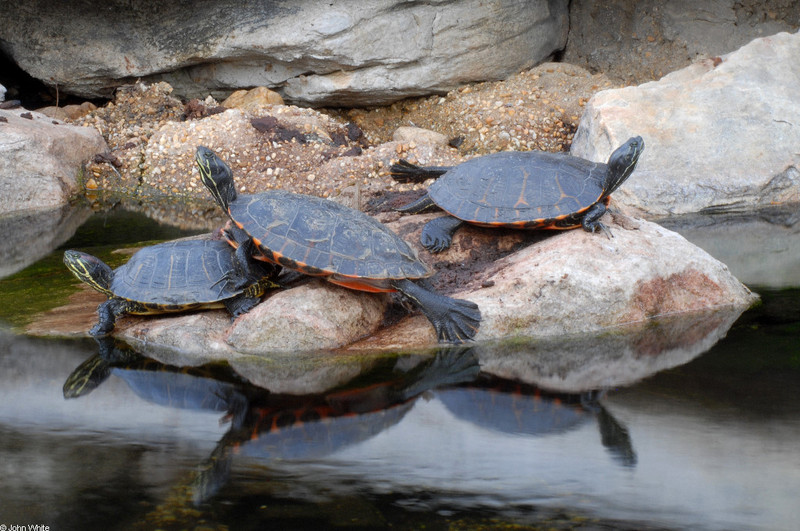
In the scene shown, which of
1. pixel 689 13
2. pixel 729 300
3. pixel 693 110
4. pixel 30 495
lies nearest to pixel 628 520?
pixel 30 495

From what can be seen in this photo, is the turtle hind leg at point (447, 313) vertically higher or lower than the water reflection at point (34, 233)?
higher

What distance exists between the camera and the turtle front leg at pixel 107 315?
4152mm

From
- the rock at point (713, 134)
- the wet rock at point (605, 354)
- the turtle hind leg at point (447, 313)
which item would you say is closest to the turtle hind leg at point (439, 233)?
the turtle hind leg at point (447, 313)

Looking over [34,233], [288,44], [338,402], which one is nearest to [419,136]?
[288,44]

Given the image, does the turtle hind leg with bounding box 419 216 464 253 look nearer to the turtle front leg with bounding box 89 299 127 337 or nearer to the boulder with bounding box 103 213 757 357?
the boulder with bounding box 103 213 757 357

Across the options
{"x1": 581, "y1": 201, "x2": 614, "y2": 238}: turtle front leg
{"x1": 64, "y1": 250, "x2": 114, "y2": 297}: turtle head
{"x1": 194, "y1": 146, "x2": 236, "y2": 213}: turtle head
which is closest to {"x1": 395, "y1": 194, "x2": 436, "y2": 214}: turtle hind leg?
{"x1": 581, "y1": 201, "x2": 614, "y2": 238}: turtle front leg

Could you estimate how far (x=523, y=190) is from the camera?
447 centimetres

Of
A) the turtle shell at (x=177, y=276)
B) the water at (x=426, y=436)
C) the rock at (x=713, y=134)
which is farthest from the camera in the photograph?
the rock at (x=713, y=134)

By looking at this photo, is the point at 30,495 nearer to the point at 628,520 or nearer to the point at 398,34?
the point at 628,520

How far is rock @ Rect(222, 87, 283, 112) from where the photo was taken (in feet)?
32.0

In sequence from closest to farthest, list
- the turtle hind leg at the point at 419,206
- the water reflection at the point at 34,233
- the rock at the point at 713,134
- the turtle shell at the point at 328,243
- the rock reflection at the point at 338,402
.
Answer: the rock reflection at the point at 338,402
the turtle shell at the point at 328,243
the turtle hind leg at the point at 419,206
the water reflection at the point at 34,233
the rock at the point at 713,134

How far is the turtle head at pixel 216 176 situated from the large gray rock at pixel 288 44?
5285 mm

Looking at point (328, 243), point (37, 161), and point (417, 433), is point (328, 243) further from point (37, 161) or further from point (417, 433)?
point (37, 161)

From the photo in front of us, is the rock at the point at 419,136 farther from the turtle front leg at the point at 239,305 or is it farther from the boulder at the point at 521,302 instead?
the turtle front leg at the point at 239,305
